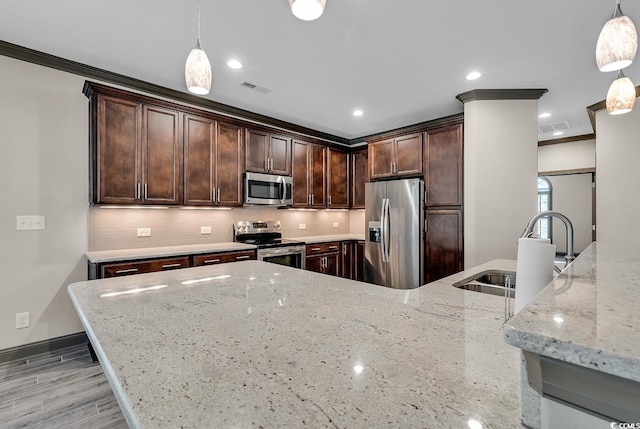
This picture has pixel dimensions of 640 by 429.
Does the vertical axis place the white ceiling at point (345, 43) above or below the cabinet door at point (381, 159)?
above

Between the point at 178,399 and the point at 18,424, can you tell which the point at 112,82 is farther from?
the point at 178,399

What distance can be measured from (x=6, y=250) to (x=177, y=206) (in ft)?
4.46

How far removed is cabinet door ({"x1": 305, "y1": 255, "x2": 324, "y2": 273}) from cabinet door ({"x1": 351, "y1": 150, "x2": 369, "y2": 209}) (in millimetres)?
1304

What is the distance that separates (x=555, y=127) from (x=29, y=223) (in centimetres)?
657

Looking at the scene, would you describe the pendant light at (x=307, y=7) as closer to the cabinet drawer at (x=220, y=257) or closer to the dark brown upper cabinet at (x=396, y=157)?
the cabinet drawer at (x=220, y=257)

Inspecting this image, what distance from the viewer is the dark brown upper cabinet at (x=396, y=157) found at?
13.6 ft

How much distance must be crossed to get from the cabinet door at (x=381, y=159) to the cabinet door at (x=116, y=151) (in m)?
3.11

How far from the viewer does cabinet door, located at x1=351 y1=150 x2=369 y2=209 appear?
5.17m

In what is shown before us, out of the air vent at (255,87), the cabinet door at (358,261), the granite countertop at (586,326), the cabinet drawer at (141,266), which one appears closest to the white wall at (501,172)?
the cabinet door at (358,261)

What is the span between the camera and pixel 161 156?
3141 millimetres

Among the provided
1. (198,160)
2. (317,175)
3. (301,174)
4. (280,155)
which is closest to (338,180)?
(317,175)

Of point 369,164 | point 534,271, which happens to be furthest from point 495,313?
point 369,164

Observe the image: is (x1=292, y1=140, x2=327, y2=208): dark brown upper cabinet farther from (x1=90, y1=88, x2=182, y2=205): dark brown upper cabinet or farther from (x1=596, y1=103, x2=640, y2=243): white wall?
(x1=596, y1=103, x2=640, y2=243): white wall

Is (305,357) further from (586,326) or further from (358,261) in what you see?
(358,261)
